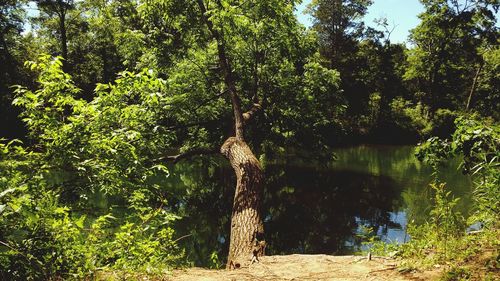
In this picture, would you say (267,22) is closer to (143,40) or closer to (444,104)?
(143,40)

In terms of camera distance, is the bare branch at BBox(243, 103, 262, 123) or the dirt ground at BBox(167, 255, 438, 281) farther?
the bare branch at BBox(243, 103, 262, 123)

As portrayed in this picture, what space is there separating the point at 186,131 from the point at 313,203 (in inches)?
233

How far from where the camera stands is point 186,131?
13.2 meters

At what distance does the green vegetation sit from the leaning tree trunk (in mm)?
36

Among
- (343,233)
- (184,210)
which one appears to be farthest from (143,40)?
(343,233)

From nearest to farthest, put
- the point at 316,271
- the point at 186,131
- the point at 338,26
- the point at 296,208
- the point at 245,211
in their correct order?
1. the point at 316,271
2. the point at 245,211
3. the point at 186,131
4. the point at 296,208
5. the point at 338,26

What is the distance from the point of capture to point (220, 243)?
10375 mm

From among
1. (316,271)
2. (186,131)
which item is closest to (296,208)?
(186,131)

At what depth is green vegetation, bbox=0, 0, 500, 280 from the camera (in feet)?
11.7

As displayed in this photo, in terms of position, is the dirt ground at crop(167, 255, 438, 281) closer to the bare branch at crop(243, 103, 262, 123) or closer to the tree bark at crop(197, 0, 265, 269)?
the tree bark at crop(197, 0, 265, 269)

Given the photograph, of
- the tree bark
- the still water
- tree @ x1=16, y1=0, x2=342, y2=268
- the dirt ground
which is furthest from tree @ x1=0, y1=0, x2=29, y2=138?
the dirt ground

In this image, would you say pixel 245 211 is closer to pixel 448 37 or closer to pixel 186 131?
pixel 186 131

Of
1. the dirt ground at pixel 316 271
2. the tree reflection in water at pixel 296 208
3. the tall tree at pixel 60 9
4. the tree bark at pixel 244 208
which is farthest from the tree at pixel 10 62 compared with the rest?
the dirt ground at pixel 316 271

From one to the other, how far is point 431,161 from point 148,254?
365 centimetres
